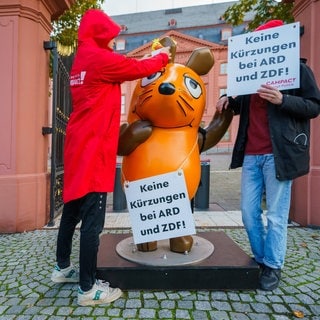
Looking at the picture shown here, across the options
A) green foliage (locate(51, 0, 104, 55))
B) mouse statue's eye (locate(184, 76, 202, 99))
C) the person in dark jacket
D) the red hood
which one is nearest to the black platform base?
the person in dark jacket

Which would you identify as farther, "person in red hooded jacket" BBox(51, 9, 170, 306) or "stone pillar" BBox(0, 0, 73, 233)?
"stone pillar" BBox(0, 0, 73, 233)

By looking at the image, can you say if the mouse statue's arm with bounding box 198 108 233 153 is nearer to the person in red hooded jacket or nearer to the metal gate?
the person in red hooded jacket

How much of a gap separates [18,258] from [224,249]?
7.11 ft

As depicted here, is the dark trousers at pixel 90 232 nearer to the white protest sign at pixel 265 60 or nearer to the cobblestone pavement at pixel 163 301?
the cobblestone pavement at pixel 163 301

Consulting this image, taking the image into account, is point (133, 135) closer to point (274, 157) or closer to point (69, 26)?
point (274, 157)

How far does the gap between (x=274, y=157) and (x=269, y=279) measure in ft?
3.28

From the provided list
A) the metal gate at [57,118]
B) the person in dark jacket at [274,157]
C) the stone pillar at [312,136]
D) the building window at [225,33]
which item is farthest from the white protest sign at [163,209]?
the building window at [225,33]

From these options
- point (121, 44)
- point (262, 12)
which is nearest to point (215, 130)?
point (262, 12)

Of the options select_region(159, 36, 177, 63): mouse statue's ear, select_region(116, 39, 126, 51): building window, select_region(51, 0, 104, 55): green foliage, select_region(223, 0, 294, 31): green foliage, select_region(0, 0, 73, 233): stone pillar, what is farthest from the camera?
select_region(116, 39, 126, 51): building window

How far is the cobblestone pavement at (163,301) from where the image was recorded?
2.28 meters

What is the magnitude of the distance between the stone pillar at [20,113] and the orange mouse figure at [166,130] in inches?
87.6

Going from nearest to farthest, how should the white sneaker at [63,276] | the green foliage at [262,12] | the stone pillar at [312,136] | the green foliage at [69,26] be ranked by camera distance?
the white sneaker at [63,276] < the stone pillar at [312,136] < the green foliage at [262,12] < the green foliage at [69,26]

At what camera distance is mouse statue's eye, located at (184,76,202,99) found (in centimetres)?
277

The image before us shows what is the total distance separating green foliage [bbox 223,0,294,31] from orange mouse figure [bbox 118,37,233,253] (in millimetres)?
4164
